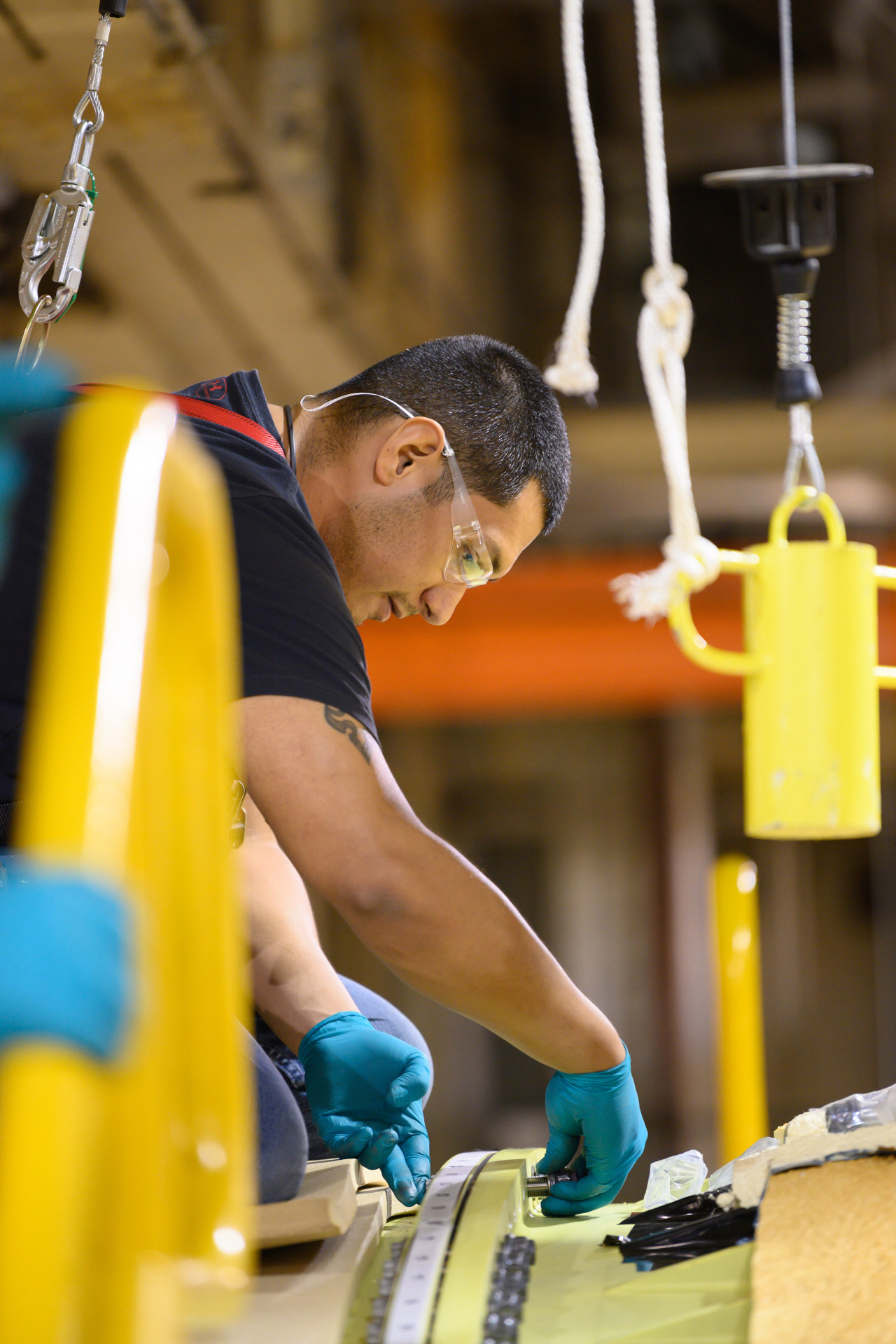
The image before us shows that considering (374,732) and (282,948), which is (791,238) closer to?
(374,732)

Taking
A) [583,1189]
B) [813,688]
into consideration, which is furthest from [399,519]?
[583,1189]

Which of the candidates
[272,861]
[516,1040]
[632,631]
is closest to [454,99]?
[632,631]

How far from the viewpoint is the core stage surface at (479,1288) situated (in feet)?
2.90

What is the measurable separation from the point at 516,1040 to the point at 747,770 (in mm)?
429

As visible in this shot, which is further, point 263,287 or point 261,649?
point 263,287

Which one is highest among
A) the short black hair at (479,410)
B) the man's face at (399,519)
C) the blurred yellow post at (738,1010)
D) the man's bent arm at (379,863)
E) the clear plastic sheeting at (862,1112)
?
the short black hair at (479,410)

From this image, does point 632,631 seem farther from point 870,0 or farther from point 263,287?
point 870,0

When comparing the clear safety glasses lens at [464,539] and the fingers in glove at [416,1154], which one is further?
the clear safety glasses lens at [464,539]

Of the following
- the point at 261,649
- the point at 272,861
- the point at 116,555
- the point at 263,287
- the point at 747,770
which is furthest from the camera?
the point at 263,287

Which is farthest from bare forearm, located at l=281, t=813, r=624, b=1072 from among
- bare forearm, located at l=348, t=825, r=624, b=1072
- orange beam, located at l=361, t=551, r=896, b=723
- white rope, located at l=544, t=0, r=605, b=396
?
orange beam, located at l=361, t=551, r=896, b=723

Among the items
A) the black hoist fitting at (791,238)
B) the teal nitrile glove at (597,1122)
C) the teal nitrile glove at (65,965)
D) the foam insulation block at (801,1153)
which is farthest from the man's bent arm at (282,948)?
the teal nitrile glove at (65,965)

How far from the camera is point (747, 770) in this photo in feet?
4.73

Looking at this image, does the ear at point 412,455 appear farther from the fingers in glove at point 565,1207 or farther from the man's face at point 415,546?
the fingers in glove at point 565,1207

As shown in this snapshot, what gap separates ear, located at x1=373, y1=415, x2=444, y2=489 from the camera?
1470 mm
